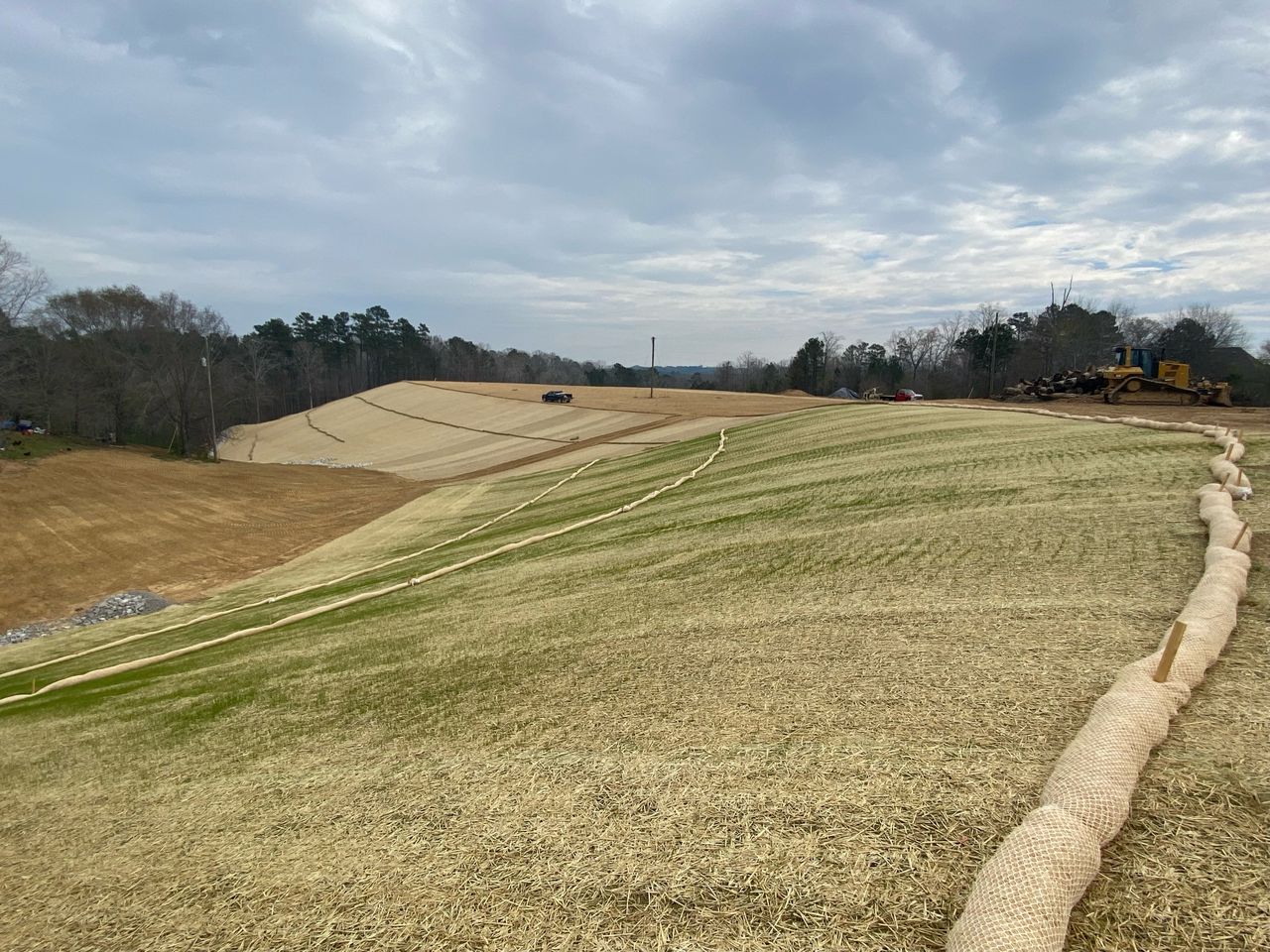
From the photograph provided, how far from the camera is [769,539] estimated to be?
29.0 ft

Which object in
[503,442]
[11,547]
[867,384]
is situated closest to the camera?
[11,547]

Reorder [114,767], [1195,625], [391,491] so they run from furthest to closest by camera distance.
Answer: [391,491] → [114,767] → [1195,625]

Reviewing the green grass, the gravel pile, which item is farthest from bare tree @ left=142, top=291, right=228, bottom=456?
the gravel pile

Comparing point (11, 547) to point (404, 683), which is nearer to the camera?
point (404, 683)

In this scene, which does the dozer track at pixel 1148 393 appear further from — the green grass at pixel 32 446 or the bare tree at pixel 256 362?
the bare tree at pixel 256 362

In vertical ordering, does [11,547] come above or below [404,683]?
below

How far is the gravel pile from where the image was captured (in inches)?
566

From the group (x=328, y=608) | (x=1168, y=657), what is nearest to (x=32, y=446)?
(x=328, y=608)

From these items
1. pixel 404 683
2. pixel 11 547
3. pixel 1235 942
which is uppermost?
pixel 1235 942

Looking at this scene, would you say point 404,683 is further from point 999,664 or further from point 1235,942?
point 1235,942

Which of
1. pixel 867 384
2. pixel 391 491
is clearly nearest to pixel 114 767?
pixel 391 491

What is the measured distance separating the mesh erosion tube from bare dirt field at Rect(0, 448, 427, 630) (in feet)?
62.8

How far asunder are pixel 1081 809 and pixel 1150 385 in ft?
92.6

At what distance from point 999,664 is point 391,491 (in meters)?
31.0
